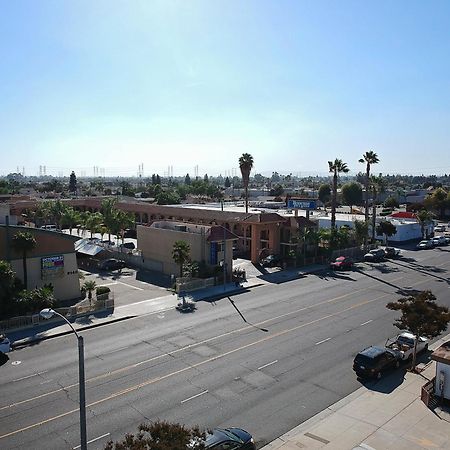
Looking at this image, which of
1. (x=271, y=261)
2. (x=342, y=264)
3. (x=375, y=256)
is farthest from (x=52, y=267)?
(x=375, y=256)

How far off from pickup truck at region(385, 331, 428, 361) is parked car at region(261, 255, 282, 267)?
26.8 metres

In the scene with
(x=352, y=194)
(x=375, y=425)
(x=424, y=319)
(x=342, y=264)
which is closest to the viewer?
(x=375, y=425)

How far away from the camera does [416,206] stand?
376ft

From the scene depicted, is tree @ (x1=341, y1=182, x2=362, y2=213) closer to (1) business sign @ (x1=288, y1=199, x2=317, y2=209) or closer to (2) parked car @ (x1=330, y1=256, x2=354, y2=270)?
(1) business sign @ (x1=288, y1=199, x2=317, y2=209)

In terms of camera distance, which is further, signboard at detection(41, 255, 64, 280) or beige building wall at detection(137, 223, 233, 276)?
beige building wall at detection(137, 223, 233, 276)

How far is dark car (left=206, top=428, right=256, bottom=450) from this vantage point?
16297mm

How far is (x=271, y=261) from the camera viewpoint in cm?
5559

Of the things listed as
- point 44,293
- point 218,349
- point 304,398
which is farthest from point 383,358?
point 44,293

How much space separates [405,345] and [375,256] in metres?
35.0

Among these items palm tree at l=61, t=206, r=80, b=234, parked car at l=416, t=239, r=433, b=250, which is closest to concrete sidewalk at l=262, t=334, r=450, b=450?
parked car at l=416, t=239, r=433, b=250

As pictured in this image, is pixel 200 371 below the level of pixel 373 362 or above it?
below

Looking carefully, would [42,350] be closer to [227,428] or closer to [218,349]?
[218,349]

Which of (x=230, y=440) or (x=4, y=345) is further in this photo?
(x=4, y=345)

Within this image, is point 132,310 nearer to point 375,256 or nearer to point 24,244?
point 24,244
